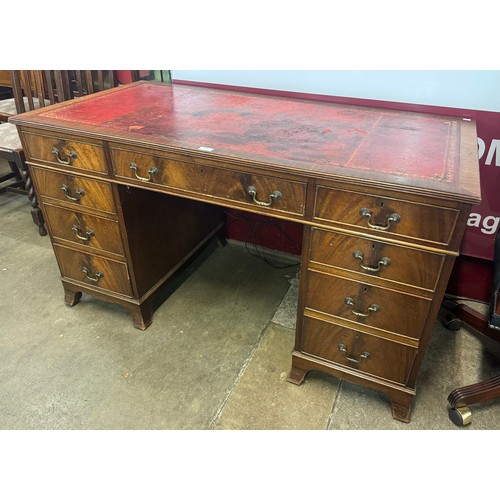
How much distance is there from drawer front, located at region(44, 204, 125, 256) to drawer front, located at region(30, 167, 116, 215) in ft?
0.16

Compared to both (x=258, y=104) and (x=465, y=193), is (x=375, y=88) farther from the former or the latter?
(x=465, y=193)

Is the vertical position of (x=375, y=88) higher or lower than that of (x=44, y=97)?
higher

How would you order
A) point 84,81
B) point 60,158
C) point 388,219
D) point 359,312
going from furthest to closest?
point 84,81 → point 60,158 → point 359,312 → point 388,219

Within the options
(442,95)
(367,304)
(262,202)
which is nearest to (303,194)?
(262,202)

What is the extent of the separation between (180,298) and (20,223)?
1.36 meters

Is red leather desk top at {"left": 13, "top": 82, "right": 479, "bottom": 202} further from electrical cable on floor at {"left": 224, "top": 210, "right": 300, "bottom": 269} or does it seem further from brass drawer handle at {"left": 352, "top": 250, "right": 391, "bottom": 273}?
electrical cable on floor at {"left": 224, "top": 210, "right": 300, "bottom": 269}

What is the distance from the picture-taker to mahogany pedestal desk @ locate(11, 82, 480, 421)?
112cm

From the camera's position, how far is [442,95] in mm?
1578

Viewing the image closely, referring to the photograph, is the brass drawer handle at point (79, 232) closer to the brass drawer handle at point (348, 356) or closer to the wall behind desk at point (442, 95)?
the wall behind desk at point (442, 95)

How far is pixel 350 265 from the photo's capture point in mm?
1241

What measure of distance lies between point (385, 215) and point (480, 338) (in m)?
1.04

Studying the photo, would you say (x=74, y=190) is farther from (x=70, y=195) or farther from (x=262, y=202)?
(x=262, y=202)

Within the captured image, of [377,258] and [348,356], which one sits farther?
[348,356]

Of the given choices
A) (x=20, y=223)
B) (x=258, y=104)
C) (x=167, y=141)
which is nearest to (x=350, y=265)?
(x=167, y=141)
